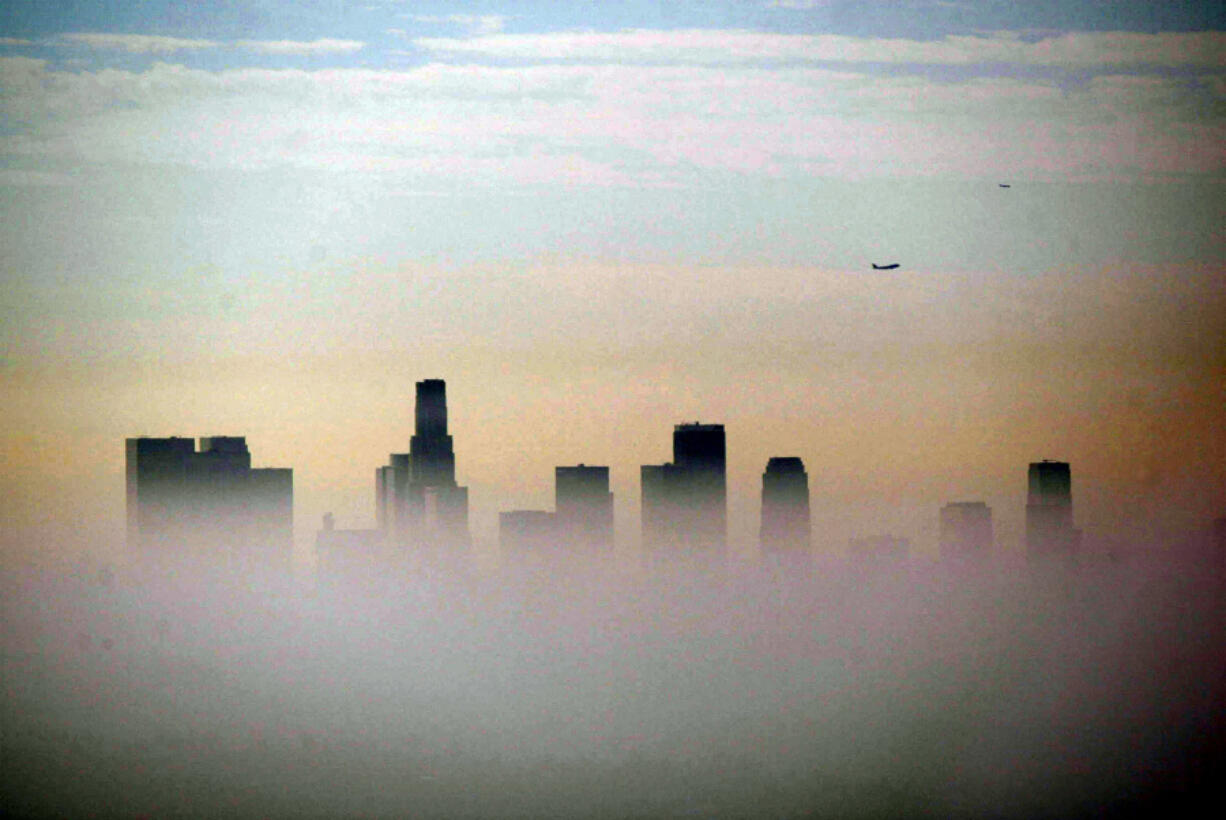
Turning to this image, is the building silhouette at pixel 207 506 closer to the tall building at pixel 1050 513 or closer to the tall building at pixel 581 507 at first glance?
the tall building at pixel 581 507

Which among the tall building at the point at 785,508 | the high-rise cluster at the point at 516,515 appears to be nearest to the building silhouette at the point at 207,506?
the high-rise cluster at the point at 516,515

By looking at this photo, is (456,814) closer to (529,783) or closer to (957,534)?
(529,783)

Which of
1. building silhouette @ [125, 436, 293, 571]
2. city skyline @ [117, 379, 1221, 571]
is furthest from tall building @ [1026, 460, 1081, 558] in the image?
building silhouette @ [125, 436, 293, 571]

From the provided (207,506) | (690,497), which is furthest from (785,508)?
(207,506)

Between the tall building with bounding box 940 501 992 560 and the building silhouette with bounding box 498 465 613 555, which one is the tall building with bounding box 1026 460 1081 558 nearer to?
the tall building with bounding box 940 501 992 560

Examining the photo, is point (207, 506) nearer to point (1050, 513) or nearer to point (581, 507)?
point (581, 507)

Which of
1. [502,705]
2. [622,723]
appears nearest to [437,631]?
[502,705]

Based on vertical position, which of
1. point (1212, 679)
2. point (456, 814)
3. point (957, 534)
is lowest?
point (456, 814)
